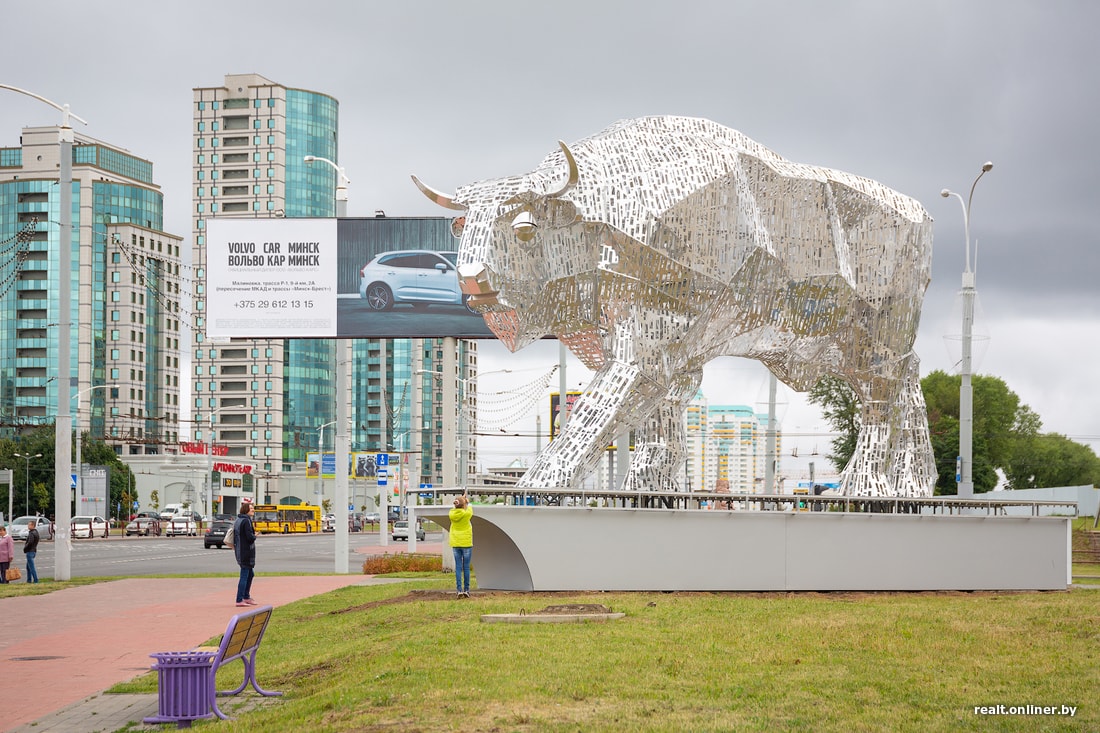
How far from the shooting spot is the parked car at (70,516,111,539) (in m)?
54.8

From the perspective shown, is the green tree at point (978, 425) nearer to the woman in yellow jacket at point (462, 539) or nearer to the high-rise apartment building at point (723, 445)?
the woman in yellow jacket at point (462, 539)

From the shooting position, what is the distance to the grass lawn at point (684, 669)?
765cm

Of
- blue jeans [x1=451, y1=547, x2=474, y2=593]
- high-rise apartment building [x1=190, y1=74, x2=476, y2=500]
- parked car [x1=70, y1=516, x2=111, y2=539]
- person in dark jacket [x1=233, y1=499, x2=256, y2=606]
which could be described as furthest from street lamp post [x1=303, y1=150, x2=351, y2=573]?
high-rise apartment building [x1=190, y1=74, x2=476, y2=500]

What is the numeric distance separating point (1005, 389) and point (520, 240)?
51.4m

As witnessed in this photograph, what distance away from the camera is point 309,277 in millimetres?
28438

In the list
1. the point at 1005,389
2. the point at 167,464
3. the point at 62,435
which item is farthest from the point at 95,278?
the point at 62,435

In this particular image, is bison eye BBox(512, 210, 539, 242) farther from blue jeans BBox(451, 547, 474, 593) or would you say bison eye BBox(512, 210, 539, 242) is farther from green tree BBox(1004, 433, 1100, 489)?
green tree BBox(1004, 433, 1100, 489)

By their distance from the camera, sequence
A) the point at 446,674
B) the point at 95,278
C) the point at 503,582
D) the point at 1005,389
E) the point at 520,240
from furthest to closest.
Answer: the point at 95,278
the point at 1005,389
the point at 503,582
the point at 520,240
the point at 446,674

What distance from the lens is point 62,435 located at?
914 inches

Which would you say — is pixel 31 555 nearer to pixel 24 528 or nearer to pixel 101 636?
pixel 101 636

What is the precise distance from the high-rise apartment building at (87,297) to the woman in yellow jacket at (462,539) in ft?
280

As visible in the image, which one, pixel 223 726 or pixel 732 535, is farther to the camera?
pixel 732 535

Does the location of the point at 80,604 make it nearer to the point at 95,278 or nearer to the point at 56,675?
the point at 56,675

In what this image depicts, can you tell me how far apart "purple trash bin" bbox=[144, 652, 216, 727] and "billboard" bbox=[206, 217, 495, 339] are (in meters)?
20.0
